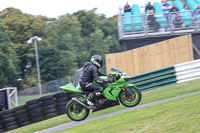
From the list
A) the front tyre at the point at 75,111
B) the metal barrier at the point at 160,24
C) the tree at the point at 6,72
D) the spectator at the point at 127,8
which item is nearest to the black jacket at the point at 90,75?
the front tyre at the point at 75,111

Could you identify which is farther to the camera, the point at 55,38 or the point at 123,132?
the point at 55,38

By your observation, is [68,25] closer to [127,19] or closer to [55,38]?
[55,38]

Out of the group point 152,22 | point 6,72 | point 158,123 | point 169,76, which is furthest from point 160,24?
point 6,72

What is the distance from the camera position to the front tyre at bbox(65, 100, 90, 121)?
880cm

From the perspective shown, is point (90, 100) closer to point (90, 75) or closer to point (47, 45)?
point (90, 75)

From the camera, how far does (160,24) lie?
53.5 feet

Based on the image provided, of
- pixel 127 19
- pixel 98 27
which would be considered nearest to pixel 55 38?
pixel 98 27

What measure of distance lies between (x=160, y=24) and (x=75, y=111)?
29.7ft

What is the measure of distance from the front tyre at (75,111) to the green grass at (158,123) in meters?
1.24

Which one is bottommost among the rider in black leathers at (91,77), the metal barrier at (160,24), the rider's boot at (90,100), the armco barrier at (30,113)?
the armco barrier at (30,113)

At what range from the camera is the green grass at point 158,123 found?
5712 mm

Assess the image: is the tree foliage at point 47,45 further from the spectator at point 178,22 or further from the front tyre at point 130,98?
the front tyre at point 130,98

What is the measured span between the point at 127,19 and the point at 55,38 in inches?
1172

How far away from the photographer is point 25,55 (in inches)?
1585
